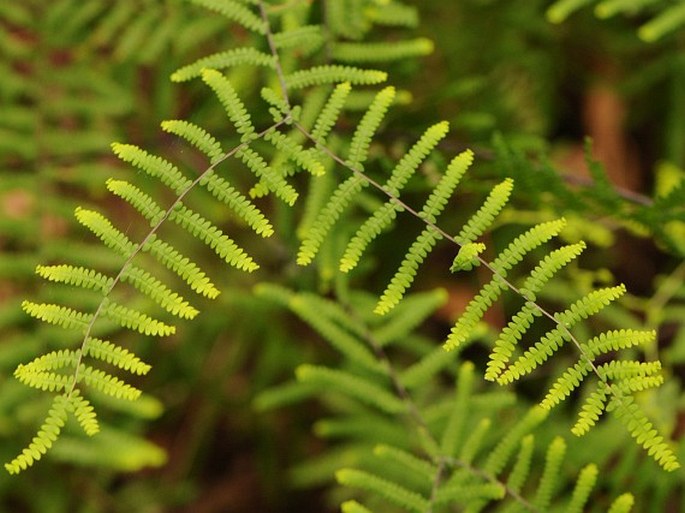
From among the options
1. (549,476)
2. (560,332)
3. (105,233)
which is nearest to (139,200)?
(105,233)

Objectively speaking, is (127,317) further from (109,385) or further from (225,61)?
(225,61)

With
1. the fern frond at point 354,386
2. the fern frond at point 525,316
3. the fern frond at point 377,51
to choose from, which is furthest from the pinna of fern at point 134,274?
the fern frond at point 354,386

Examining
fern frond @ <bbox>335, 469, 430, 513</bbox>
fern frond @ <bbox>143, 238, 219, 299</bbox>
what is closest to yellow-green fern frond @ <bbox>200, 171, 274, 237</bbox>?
fern frond @ <bbox>143, 238, 219, 299</bbox>

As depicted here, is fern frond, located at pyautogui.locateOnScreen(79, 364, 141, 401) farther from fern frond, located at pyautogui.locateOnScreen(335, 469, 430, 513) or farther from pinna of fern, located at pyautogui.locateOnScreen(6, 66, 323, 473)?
fern frond, located at pyautogui.locateOnScreen(335, 469, 430, 513)

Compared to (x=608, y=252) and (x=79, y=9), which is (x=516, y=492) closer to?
(x=608, y=252)

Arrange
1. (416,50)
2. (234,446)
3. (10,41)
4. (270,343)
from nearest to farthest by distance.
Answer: (416,50), (10,41), (270,343), (234,446)

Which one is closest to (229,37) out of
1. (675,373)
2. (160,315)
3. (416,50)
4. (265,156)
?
(265,156)
